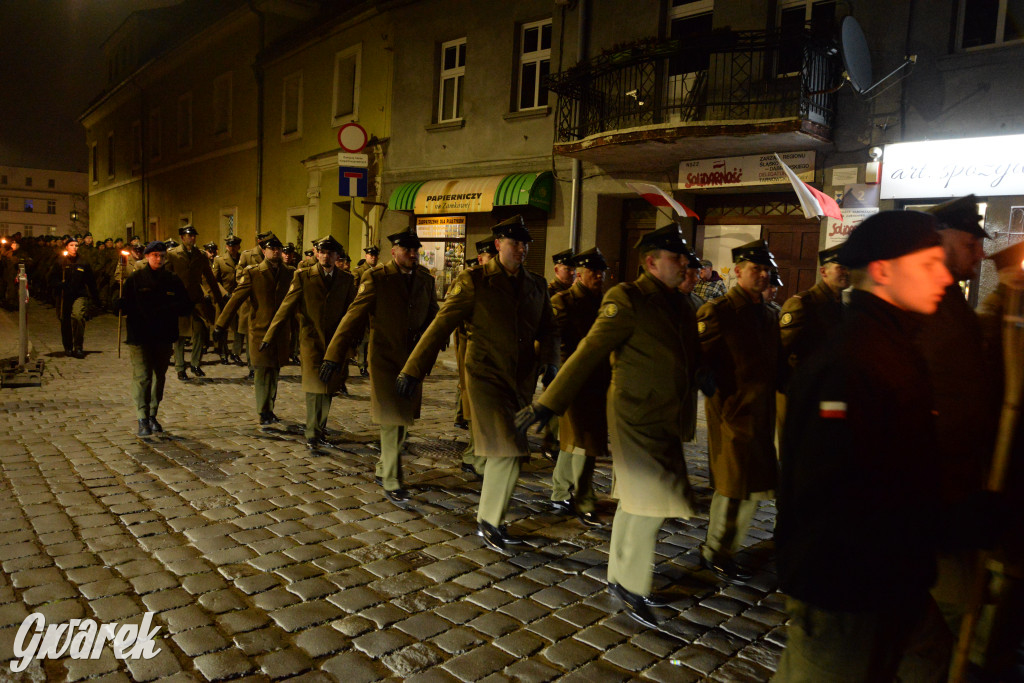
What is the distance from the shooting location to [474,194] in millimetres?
16406

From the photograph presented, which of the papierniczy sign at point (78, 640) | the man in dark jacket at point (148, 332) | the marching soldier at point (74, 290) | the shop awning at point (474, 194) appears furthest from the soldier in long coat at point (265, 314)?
the shop awning at point (474, 194)

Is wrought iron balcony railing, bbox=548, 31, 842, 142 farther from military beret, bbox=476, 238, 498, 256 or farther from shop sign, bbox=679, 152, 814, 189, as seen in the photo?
military beret, bbox=476, 238, 498, 256

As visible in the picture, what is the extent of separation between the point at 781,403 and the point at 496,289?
223 cm

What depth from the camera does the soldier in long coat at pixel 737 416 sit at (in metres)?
4.44

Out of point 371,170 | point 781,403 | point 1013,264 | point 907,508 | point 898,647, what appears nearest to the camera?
point 907,508

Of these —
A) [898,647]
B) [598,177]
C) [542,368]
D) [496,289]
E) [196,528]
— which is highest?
[598,177]

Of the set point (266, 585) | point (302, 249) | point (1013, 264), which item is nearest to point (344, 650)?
point (266, 585)

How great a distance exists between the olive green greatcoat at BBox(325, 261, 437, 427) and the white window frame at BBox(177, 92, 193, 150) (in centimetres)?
2803

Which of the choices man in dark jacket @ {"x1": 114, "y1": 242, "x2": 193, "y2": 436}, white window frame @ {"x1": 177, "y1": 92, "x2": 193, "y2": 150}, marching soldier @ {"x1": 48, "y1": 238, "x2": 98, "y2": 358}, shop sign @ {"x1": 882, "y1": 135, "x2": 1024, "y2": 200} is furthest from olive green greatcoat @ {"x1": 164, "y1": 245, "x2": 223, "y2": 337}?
white window frame @ {"x1": 177, "y1": 92, "x2": 193, "y2": 150}

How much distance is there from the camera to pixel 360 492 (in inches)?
234

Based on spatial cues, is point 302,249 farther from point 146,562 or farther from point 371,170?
point 146,562

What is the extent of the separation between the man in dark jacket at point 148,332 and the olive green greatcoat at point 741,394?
5.67m

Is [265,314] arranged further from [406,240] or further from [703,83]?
[703,83]

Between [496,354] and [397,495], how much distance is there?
1.57m
